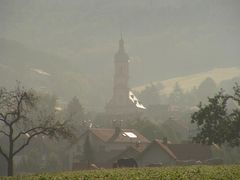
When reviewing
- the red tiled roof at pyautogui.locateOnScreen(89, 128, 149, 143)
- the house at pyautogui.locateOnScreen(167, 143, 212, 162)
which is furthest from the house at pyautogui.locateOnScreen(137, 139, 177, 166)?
the red tiled roof at pyautogui.locateOnScreen(89, 128, 149, 143)

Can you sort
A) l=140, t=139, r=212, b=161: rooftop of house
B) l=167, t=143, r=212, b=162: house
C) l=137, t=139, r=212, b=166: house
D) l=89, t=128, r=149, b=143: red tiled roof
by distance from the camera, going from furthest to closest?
1. l=89, t=128, r=149, b=143: red tiled roof
2. l=167, t=143, r=212, b=162: house
3. l=140, t=139, r=212, b=161: rooftop of house
4. l=137, t=139, r=212, b=166: house

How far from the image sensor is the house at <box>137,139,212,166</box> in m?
90.6

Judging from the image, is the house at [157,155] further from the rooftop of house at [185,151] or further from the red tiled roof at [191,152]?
the red tiled roof at [191,152]

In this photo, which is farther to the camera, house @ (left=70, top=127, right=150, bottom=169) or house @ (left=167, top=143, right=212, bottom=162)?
house @ (left=70, top=127, right=150, bottom=169)

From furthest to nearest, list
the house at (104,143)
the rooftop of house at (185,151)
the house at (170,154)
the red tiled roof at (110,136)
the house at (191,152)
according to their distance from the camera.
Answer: the red tiled roof at (110,136) < the house at (104,143) < the house at (191,152) < the rooftop of house at (185,151) < the house at (170,154)

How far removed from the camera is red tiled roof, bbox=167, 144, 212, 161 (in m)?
92.0

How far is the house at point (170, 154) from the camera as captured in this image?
90.6 m

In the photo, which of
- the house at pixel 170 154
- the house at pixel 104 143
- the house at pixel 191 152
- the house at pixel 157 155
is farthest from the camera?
the house at pixel 104 143

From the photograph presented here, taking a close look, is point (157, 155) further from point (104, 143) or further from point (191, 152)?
point (104, 143)

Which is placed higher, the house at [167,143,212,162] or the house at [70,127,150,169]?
the house at [70,127,150,169]

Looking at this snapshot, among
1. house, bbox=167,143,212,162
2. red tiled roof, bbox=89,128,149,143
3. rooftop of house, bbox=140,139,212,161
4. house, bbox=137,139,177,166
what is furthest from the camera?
red tiled roof, bbox=89,128,149,143

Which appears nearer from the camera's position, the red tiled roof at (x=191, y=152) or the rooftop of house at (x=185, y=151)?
the rooftop of house at (x=185, y=151)

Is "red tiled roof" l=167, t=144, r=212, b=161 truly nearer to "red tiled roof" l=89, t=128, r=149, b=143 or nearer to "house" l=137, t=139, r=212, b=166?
"house" l=137, t=139, r=212, b=166

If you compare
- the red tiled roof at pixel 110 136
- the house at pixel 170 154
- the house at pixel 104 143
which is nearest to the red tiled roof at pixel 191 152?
the house at pixel 170 154
